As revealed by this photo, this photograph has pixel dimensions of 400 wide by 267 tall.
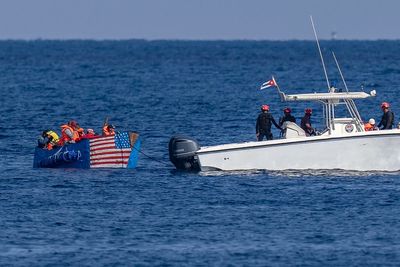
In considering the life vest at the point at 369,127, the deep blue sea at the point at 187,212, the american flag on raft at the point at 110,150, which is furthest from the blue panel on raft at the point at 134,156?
the life vest at the point at 369,127

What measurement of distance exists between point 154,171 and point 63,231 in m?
12.0

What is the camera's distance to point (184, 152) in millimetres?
46312

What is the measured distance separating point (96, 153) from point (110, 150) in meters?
0.49

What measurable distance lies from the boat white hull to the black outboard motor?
0.50m

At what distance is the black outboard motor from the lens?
152ft

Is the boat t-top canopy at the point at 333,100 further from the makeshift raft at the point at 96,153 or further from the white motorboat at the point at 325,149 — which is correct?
the makeshift raft at the point at 96,153

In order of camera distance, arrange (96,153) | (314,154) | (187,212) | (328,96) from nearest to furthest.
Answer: (187,212), (314,154), (328,96), (96,153)

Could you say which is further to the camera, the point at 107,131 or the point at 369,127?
the point at 107,131

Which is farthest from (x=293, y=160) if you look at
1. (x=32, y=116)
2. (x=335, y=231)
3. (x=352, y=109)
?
(x=32, y=116)

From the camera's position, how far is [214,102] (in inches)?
3346

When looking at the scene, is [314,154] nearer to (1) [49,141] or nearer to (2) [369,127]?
(2) [369,127]

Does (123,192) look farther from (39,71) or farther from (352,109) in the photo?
(39,71)

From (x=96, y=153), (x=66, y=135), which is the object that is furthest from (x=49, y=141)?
(x=96, y=153)

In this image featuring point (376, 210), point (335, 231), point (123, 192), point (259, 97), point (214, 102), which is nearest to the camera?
point (335, 231)
